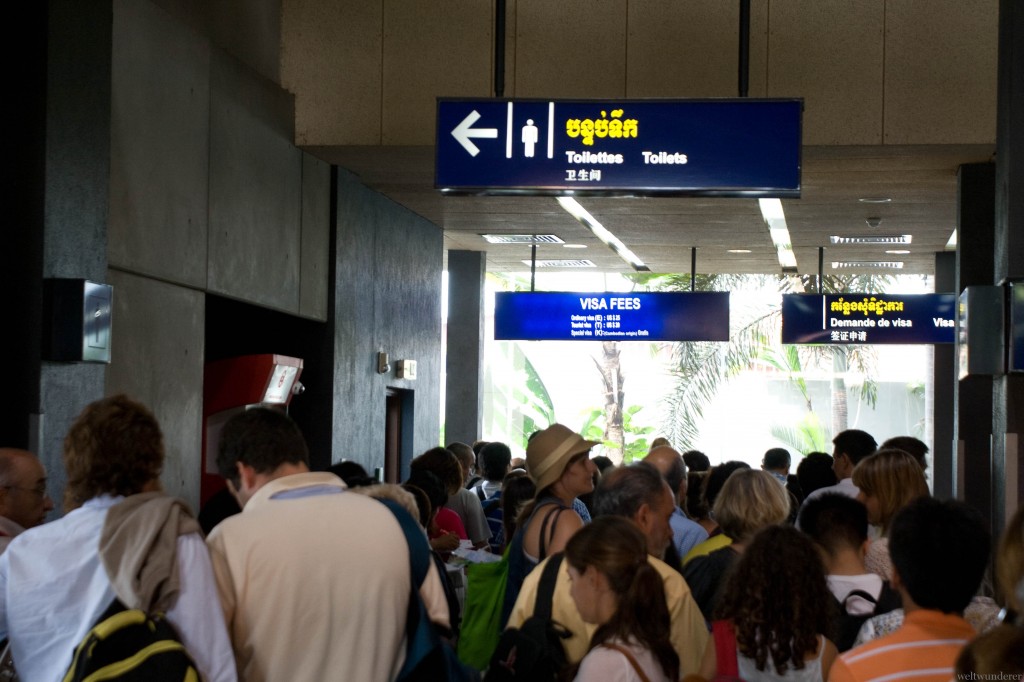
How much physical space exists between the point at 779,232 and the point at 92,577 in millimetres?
11467

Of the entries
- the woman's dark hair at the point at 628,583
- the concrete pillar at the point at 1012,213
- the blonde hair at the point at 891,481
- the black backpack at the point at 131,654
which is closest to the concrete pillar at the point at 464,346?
the concrete pillar at the point at 1012,213

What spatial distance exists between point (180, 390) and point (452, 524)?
1.80 metres

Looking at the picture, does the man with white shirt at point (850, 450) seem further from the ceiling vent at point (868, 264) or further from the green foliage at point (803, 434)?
the green foliage at point (803, 434)

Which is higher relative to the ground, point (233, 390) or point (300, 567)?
point (233, 390)

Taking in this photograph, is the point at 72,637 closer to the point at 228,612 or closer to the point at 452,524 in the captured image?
the point at 228,612

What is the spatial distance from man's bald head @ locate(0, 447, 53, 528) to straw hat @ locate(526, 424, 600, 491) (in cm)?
172

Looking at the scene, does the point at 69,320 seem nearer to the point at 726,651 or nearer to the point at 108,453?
the point at 108,453

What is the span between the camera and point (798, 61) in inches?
328

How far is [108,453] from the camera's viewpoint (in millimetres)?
3197

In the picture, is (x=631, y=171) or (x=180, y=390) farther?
(x=180, y=390)

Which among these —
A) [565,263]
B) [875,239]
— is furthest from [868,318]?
→ [565,263]

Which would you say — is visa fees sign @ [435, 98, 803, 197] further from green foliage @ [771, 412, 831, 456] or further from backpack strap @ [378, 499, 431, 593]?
green foliage @ [771, 412, 831, 456]

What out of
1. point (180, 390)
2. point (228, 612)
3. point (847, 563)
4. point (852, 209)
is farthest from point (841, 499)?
point (852, 209)

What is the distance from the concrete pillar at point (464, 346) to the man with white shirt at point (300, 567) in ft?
41.8
